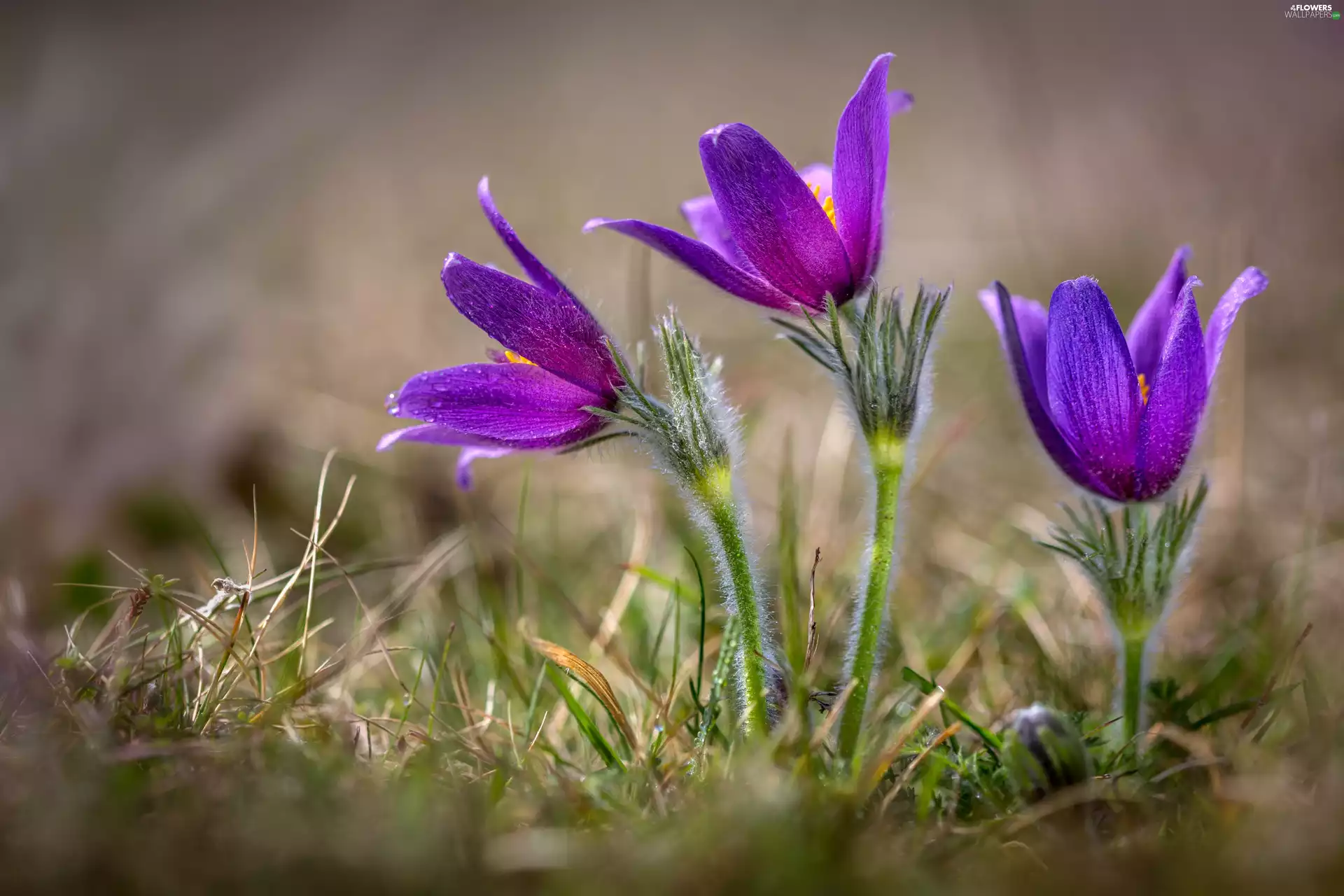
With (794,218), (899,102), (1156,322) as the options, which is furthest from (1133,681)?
(899,102)

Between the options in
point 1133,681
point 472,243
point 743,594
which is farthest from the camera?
point 472,243

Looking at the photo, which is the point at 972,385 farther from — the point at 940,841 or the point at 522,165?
the point at 522,165

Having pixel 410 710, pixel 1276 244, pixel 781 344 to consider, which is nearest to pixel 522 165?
pixel 781 344

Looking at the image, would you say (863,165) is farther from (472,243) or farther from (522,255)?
(472,243)

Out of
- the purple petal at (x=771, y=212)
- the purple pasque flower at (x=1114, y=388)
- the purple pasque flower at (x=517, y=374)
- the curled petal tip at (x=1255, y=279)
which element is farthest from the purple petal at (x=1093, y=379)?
the purple pasque flower at (x=517, y=374)

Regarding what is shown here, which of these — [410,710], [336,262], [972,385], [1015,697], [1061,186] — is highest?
[1061,186]

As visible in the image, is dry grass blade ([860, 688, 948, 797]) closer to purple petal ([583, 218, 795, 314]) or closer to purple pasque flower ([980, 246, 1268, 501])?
purple pasque flower ([980, 246, 1268, 501])
